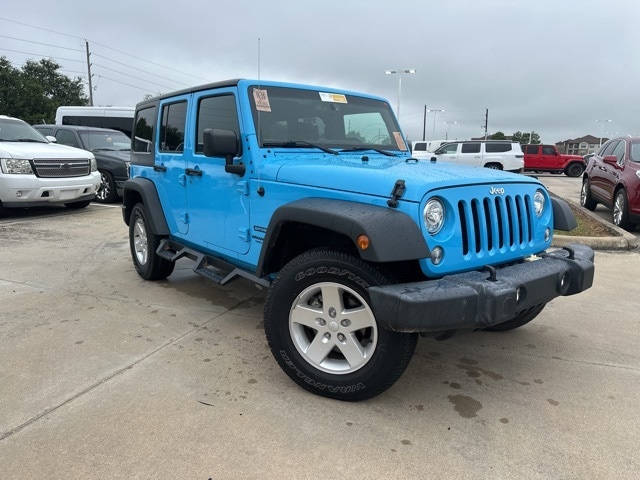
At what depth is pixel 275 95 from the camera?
354cm

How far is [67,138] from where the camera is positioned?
38.1ft

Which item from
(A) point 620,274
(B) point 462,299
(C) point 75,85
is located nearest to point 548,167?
(A) point 620,274

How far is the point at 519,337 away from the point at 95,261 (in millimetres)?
5006

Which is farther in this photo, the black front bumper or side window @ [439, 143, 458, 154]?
side window @ [439, 143, 458, 154]

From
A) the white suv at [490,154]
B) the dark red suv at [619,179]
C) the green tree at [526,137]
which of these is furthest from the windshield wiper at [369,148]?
the green tree at [526,137]

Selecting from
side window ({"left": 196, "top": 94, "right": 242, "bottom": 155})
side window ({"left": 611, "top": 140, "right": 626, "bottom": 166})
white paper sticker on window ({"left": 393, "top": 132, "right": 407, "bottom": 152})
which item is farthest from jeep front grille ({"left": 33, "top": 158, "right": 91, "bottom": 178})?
side window ({"left": 611, "top": 140, "right": 626, "bottom": 166})

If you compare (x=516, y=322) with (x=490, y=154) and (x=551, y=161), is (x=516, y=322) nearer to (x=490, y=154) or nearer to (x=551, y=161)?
(x=490, y=154)

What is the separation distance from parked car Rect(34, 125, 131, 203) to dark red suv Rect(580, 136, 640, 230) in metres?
9.77

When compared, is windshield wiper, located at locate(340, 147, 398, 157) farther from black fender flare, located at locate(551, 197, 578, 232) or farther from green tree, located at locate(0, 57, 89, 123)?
green tree, located at locate(0, 57, 89, 123)

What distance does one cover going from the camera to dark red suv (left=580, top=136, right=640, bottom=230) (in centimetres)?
773

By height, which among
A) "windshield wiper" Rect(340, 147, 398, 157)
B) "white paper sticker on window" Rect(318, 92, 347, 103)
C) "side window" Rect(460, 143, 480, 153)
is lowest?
"windshield wiper" Rect(340, 147, 398, 157)

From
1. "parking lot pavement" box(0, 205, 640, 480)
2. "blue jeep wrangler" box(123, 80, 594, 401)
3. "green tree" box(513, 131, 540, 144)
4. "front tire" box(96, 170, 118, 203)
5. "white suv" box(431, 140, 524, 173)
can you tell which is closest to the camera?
"parking lot pavement" box(0, 205, 640, 480)

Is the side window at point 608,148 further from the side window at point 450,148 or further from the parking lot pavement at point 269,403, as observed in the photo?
the side window at point 450,148

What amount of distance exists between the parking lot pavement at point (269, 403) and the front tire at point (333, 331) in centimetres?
16
